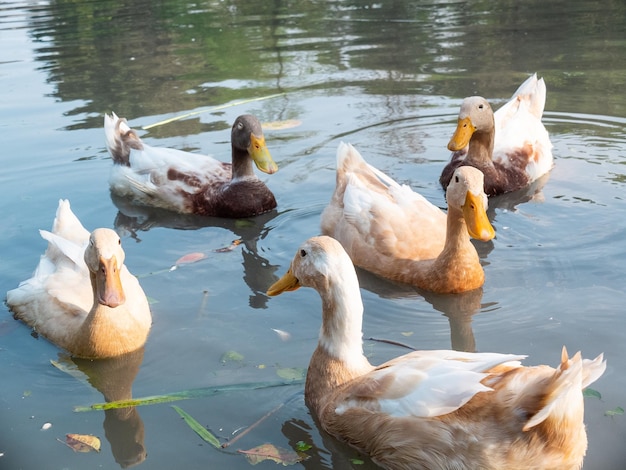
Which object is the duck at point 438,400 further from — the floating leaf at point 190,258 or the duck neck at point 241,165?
the duck neck at point 241,165

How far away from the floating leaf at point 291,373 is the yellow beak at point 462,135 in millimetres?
3342

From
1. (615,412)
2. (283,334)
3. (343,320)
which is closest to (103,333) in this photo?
(283,334)

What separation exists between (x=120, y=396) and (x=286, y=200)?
3312mm

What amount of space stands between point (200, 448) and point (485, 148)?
4.57m

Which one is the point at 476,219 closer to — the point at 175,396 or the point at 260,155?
the point at 175,396

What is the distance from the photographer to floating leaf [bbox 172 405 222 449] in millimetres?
4344

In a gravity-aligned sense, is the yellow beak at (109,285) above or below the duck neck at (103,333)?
above

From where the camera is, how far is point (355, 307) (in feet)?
14.2

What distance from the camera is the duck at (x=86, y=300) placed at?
5.07 meters

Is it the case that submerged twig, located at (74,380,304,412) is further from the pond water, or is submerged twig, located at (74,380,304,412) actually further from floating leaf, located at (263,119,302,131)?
floating leaf, located at (263,119,302,131)

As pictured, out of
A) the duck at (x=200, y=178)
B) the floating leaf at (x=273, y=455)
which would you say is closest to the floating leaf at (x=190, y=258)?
the duck at (x=200, y=178)

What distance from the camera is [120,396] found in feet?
16.1

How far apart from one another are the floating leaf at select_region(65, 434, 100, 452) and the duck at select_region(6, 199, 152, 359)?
79cm

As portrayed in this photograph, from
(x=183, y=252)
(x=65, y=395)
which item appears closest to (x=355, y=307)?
(x=65, y=395)
